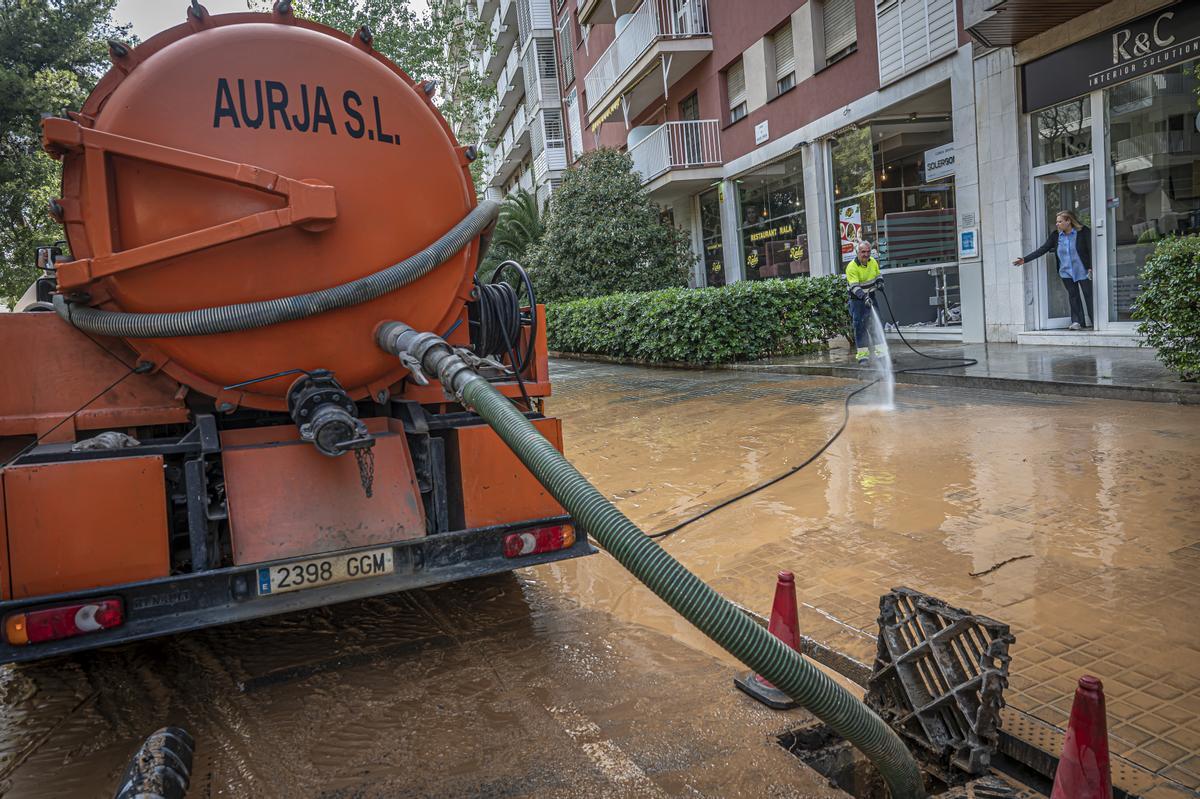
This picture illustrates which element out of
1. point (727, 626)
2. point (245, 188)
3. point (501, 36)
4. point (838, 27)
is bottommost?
point (727, 626)

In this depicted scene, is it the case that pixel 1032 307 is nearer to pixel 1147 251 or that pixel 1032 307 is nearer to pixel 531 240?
pixel 1147 251

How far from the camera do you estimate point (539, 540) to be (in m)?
3.84

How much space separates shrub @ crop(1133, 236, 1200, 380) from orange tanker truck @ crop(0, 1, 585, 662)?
6.66 meters

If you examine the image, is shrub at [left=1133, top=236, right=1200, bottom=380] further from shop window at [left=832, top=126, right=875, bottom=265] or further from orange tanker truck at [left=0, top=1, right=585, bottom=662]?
shop window at [left=832, top=126, right=875, bottom=265]

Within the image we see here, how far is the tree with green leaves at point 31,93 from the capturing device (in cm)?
2127

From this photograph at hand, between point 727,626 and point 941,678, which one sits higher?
point 727,626

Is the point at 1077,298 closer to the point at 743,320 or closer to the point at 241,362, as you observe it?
the point at 743,320

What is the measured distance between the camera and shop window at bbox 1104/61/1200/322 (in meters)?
10.5

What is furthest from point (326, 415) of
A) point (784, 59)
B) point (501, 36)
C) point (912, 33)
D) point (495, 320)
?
point (501, 36)

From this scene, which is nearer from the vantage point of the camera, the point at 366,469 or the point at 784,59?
the point at 366,469

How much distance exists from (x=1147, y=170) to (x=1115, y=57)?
1549 mm

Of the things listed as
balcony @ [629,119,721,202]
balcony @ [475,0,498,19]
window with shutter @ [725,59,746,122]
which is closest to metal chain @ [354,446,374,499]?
window with shutter @ [725,59,746,122]

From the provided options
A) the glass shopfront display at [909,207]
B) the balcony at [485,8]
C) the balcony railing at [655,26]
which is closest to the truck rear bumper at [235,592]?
the glass shopfront display at [909,207]

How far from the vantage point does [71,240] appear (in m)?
3.27
